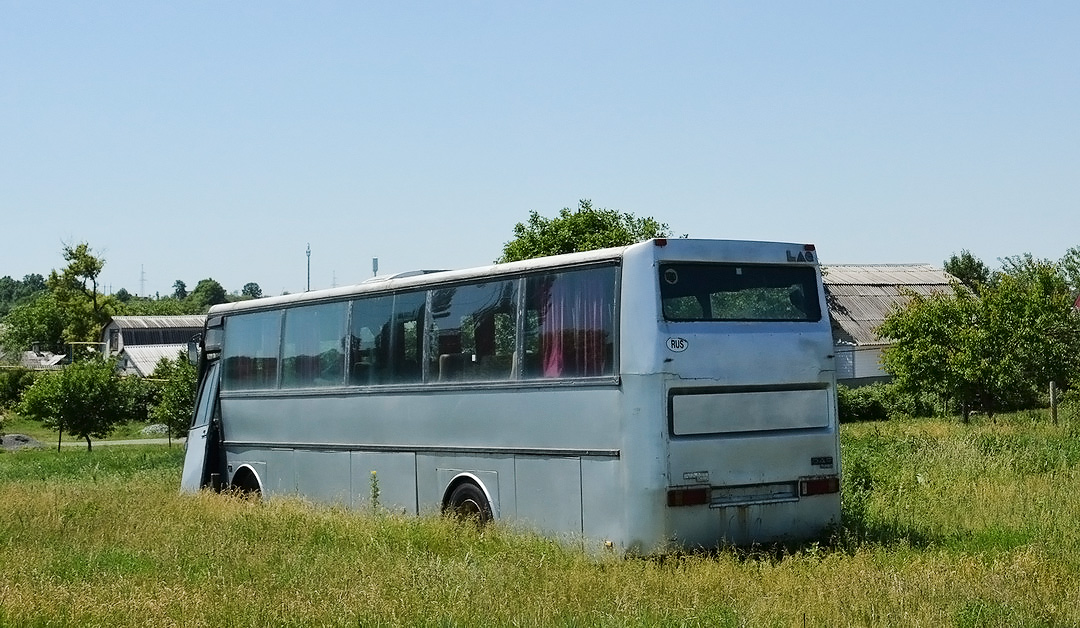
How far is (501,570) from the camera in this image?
1012 centimetres

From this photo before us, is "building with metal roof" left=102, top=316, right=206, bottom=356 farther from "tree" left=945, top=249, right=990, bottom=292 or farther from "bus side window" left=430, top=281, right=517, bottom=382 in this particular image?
"bus side window" left=430, top=281, right=517, bottom=382

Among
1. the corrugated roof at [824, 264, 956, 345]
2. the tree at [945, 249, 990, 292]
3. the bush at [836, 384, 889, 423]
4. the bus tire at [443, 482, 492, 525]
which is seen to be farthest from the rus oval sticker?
the tree at [945, 249, 990, 292]

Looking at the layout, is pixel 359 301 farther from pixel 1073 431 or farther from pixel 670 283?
pixel 1073 431

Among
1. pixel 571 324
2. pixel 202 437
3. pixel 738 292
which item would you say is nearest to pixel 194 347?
pixel 202 437

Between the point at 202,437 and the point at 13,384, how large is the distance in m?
72.9

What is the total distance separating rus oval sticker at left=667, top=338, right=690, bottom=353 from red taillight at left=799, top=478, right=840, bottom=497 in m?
1.81

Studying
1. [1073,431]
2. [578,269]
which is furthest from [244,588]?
[1073,431]

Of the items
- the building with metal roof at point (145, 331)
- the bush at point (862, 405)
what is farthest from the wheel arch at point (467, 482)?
the building with metal roof at point (145, 331)

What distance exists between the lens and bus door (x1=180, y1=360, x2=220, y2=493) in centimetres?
1884

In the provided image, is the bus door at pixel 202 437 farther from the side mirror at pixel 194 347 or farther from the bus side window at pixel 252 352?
the side mirror at pixel 194 347

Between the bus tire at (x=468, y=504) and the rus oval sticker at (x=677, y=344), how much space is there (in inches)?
118

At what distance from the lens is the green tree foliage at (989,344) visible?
119 ft

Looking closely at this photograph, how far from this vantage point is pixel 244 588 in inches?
366

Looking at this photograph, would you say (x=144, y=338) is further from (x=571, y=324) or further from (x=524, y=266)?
(x=571, y=324)
